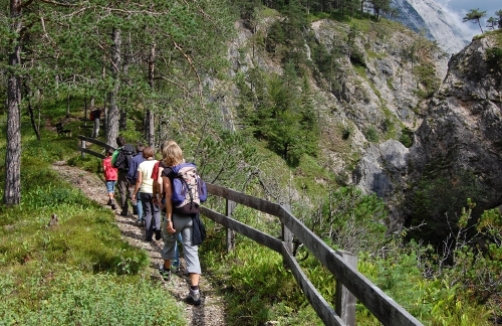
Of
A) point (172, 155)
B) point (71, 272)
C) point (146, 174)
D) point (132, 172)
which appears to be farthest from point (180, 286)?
point (132, 172)

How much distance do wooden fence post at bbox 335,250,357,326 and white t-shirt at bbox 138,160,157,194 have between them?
5.74 m

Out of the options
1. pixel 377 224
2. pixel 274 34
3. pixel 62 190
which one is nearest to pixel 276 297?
pixel 377 224

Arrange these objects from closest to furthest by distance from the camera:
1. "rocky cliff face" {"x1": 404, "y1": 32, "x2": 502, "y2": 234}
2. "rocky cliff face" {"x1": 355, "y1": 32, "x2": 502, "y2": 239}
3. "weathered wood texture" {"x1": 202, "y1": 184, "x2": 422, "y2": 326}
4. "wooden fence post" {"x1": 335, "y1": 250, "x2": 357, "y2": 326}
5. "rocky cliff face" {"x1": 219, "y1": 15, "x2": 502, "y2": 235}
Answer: "weathered wood texture" {"x1": 202, "y1": 184, "x2": 422, "y2": 326} < "wooden fence post" {"x1": 335, "y1": 250, "x2": 357, "y2": 326} < "rocky cliff face" {"x1": 219, "y1": 15, "x2": 502, "y2": 235} < "rocky cliff face" {"x1": 404, "y1": 32, "x2": 502, "y2": 234} < "rocky cliff face" {"x1": 355, "y1": 32, "x2": 502, "y2": 239}

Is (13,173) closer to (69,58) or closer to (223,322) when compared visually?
(69,58)

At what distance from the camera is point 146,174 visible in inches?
319

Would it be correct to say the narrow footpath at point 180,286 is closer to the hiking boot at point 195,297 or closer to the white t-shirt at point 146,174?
the hiking boot at point 195,297

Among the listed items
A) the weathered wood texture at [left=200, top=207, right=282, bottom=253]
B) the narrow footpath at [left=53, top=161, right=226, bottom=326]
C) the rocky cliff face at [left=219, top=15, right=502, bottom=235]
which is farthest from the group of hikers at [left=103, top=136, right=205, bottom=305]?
the rocky cliff face at [left=219, top=15, right=502, bottom=235]

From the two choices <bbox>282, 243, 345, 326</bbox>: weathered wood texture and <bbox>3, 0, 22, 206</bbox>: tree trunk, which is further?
<bbox>3, 0, 22, 206</bbox>: tree trunk

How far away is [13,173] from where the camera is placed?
9547 millimetres

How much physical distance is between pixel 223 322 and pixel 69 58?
690 cm

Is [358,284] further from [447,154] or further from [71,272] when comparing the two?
[447,154]

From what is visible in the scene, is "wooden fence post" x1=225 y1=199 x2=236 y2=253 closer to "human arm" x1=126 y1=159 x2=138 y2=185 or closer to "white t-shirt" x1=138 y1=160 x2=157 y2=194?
"white t-shirt" x1=138 y1=160 x2=157 y2=194

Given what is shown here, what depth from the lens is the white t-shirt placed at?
26.4 feet

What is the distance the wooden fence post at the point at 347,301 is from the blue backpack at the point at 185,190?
2.58m
